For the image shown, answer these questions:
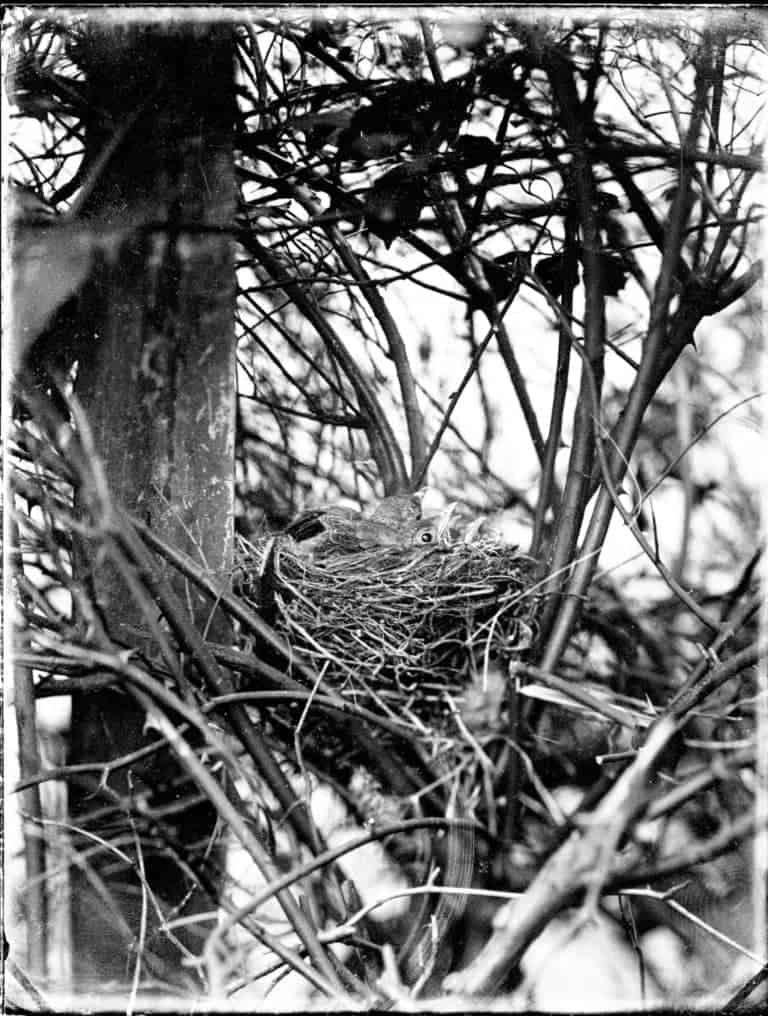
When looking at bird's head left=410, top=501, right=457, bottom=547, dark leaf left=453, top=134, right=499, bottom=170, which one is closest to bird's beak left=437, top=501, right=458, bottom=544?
bird's head left=410, top=501, right=457, bottom=547

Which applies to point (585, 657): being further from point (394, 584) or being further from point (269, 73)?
point (269, 73)

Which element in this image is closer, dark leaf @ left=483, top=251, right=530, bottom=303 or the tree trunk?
the tree trunk

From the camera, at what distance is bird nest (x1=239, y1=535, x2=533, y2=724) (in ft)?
5.47

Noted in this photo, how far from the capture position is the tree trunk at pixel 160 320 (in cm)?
172

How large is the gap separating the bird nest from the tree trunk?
144mm

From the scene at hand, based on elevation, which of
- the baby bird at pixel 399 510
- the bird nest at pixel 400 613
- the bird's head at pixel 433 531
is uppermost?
the baby bird at pixel 399 510

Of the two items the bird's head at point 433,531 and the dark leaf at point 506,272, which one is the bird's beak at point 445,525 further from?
the dark leaf at point 506,272

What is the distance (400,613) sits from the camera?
5.89 feet

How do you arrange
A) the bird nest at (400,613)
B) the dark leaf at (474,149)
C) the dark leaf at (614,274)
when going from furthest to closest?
1. the dark leaf at (614,274)
2. the dark leaf at (474,149)
3. the bird nest at (400,613)

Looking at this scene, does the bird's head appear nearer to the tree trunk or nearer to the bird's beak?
the bird's beak

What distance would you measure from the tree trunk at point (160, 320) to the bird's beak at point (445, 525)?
0.39 metres

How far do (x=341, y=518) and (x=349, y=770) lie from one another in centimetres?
49

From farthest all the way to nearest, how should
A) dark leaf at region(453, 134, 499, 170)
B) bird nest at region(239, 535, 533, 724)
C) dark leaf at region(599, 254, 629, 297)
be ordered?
dark leaf at region(599, 254, 629, 297)
dark leaf at region(453, 134, 499, 170)
bird nest at region(239, 535, 533, 724)

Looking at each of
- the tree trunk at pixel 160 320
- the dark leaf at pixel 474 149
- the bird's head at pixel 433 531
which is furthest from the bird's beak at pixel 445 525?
Result: the dark leaf at pixel 474 149
